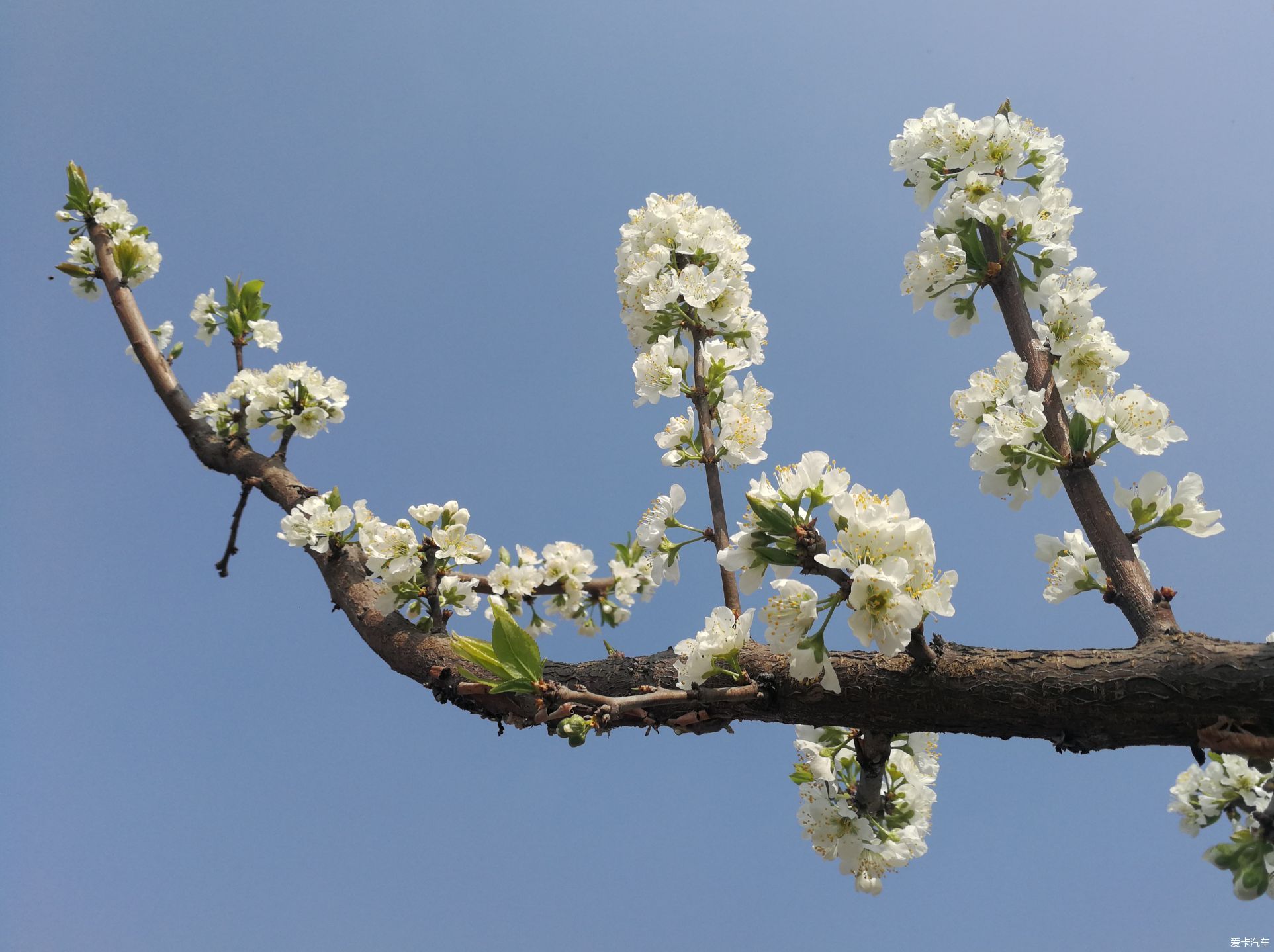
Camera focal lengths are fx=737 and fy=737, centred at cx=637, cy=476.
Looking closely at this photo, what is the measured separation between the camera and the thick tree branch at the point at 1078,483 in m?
1.85

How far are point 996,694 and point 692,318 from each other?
178 centimetres

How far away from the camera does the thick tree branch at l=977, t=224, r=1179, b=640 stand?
185 centimetres

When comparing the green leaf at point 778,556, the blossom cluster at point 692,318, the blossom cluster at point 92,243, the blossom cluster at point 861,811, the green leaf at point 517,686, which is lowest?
the blossom cluster at point 861,811

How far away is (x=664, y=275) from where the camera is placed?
9.49ft

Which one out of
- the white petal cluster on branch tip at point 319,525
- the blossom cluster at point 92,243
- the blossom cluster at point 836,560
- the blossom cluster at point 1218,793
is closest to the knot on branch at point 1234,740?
the blossom cluster at point 836,560

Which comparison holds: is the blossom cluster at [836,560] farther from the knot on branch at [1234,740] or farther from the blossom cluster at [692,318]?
the blossom cluster at [692,318]

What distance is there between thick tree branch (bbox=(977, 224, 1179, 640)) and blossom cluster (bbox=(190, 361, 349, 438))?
2.85m

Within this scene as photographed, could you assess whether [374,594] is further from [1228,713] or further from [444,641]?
[1228,713]

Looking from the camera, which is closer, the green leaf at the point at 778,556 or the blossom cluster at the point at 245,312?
the green leaf at the point at 778,556

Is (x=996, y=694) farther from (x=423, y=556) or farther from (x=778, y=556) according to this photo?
(x=423, y=556)

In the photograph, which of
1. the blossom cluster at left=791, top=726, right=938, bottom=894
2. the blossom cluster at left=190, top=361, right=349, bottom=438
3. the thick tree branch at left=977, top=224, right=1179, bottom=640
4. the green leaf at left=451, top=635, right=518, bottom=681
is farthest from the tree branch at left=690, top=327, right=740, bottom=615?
the blossom cluster at left=190, top=361, right=349, bottom=438

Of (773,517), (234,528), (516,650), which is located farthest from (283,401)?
(773,517)

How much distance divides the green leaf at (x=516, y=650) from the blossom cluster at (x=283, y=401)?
2.17 metres

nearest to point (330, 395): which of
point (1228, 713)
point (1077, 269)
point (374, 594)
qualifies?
point (374, 594)
